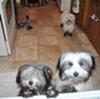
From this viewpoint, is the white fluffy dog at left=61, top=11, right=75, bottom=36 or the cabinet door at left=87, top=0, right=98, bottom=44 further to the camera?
the white fluffy dog at left=61, top=11, right=75, bottom=36

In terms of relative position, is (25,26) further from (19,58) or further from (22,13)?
(19,58)

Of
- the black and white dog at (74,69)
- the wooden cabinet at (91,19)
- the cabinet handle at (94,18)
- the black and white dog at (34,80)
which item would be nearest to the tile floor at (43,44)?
the wooden cabinet at (91,19)

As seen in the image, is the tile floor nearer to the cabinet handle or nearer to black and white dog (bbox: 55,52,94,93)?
the cabinet handle

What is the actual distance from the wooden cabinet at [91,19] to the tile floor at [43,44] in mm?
111

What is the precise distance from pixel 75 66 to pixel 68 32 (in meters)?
1.55


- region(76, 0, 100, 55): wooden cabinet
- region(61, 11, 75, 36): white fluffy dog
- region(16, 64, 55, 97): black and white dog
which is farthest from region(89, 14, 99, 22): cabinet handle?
region(16, 64, 55, 97): black and white dog

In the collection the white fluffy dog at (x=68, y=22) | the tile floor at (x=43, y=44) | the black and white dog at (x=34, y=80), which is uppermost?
the black and white dog at (x=34, y=80)

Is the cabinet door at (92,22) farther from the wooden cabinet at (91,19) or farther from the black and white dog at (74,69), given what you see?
the black and white dog at (74,69)

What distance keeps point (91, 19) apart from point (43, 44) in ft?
2.72

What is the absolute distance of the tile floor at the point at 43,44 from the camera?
2.26 metres

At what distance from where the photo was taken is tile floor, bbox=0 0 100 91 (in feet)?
7.41

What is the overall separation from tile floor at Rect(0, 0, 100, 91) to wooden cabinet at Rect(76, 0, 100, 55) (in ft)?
0.36

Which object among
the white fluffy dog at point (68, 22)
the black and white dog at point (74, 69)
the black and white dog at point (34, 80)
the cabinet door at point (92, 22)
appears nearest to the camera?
the black and white dog at point (34, 80)

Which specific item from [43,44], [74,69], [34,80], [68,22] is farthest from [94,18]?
[34,80]
